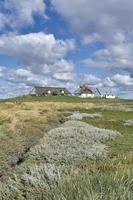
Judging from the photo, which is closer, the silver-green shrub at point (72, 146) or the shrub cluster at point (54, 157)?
the shrub cluster at point (54, 157)

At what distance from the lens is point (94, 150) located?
1936cm

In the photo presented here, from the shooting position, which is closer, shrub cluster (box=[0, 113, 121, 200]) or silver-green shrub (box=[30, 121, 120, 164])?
shrub cluster (box=[0, 113, 121, 200])

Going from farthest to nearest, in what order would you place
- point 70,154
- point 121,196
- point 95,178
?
point 70,154, point 95,178, point 121,196

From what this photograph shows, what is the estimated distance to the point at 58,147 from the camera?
2053 centimetres

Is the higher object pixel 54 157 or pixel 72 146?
pixel 72 146

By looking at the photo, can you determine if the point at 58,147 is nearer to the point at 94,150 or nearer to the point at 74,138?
the point at 94,150

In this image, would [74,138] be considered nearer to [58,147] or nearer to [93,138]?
[93,138]

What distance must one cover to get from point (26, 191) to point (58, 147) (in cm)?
1177

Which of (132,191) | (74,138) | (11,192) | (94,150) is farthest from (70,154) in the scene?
(132,191)

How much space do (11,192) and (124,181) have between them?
2360mm

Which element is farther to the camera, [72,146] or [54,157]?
[72,146]

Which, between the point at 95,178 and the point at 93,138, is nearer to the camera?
the point at 95,178

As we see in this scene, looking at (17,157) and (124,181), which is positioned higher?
(124,181)

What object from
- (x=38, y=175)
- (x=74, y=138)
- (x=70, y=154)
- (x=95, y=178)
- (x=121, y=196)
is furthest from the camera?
(x=74, y=138)
